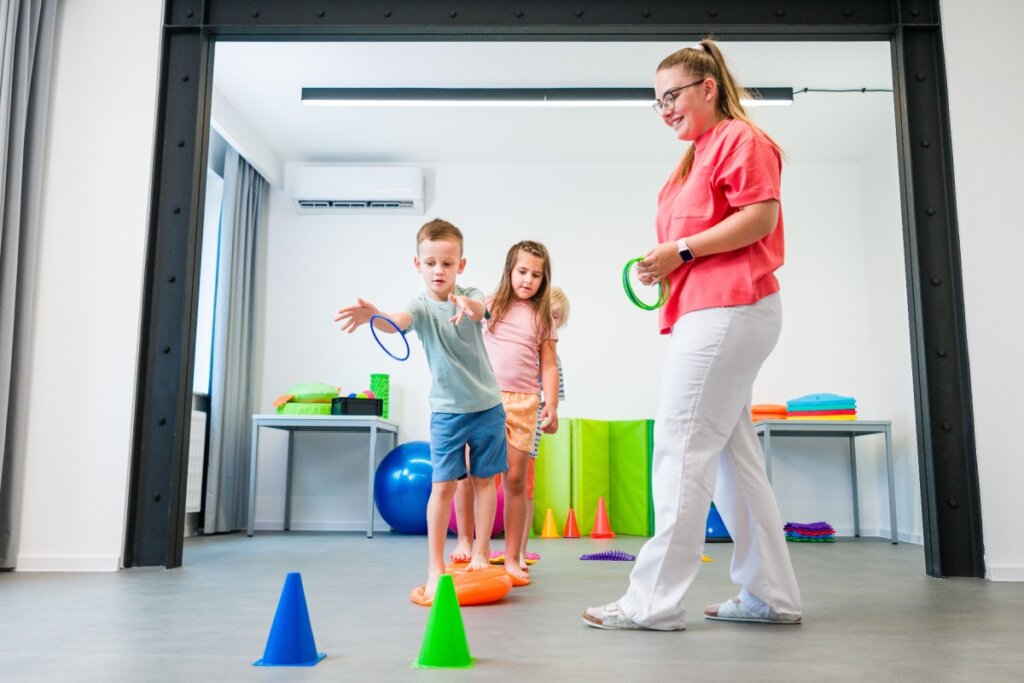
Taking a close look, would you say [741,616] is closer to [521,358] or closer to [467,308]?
[467,308]

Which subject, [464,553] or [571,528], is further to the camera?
[571,528]

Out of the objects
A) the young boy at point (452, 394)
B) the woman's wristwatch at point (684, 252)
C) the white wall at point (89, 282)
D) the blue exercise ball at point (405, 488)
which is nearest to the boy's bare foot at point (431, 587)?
the young boy at point (452, 394)

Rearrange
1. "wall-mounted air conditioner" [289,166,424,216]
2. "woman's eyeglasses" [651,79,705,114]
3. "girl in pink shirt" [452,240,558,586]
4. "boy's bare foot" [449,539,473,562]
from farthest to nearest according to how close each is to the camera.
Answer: "wall-mounted air conditioner" [289,166,424,216] < "boy's bare foot" [449,539,473,562] < "girl in pink shirt" [452,240,558,586] < "woman's eyeglasses" [651,79,705,114]

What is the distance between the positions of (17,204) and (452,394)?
199 cm

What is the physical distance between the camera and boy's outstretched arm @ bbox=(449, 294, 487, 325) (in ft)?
7.89

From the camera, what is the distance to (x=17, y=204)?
3.34 metres

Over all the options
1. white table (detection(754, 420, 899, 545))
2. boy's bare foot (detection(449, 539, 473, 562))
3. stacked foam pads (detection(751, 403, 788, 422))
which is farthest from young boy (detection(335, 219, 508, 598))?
stacked foam pads (detection(751, 403, 788, 422))

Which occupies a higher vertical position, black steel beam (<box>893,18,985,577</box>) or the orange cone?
black steel beam (<box>893,18,985,577</box>)

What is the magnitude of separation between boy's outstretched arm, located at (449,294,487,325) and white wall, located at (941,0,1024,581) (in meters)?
2.05

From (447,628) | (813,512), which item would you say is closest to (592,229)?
(813,512)

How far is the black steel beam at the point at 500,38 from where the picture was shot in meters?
3.37

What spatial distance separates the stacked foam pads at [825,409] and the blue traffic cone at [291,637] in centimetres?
463

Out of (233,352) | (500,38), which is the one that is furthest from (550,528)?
(500,38)

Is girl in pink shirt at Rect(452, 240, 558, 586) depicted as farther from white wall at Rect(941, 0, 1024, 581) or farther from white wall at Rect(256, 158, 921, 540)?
white wall at Rect(256, 158, 921, 540)
